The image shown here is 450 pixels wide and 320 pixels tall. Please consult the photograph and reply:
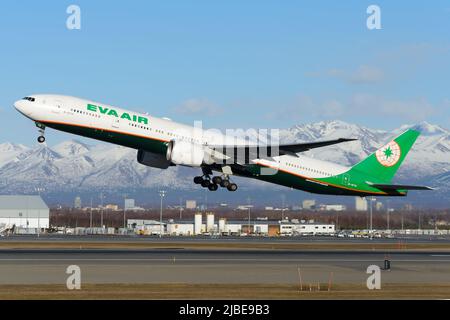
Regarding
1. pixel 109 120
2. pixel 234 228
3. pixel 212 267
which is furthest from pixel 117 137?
pixel 234 228

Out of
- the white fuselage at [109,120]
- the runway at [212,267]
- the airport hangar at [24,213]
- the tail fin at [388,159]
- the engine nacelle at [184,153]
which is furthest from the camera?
the airport hangar at [24,213]

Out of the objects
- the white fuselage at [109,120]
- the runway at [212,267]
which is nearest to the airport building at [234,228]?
the runway at [212,267]

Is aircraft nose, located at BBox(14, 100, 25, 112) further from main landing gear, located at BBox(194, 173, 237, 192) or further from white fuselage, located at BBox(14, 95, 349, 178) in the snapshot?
main landing gear, located at BBox(194, 173, 237, 192)

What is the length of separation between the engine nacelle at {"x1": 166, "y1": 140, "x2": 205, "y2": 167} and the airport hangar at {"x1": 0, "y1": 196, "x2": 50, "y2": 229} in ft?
391

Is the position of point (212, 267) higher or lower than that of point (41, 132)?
lower

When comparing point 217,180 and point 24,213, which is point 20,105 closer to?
point 217,180

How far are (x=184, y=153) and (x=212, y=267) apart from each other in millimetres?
10974

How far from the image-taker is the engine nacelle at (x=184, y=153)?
2400 inches

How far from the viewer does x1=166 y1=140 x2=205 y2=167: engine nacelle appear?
60969 mm

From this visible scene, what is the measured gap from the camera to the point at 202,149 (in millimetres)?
62781

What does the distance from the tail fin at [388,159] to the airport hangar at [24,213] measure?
111 meters

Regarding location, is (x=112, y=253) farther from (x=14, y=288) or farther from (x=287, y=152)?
(x=14, y=288)

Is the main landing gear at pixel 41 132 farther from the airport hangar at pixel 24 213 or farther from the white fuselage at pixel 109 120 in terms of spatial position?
the airport hangar at pixel 24 213
